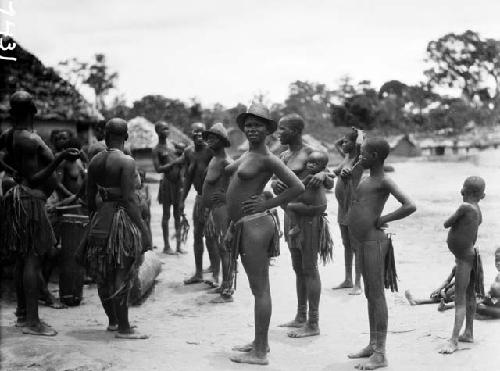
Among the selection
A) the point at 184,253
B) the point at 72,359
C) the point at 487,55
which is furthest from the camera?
the point at 487,55

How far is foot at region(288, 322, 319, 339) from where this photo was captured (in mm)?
5410

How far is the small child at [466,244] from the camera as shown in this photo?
16.1ft

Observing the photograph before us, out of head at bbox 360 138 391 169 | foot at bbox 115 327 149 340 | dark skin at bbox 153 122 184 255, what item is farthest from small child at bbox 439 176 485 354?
dark skin at bbox 153 122 184 255

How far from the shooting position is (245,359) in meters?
4.68

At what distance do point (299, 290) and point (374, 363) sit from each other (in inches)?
51.4

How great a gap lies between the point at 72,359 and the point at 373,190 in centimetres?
240

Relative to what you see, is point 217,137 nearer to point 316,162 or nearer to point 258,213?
point 316,162

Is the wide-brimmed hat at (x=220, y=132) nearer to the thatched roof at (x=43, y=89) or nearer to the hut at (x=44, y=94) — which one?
the hut at (x=44, y=94)

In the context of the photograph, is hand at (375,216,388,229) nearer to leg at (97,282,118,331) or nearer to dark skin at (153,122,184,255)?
leg at (97,282,118,331)

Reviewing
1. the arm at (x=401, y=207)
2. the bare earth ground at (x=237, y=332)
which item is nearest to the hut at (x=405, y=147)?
the bare earth ground at (x=237, y=332)

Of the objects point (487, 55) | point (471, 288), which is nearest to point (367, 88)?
point (487, 55)

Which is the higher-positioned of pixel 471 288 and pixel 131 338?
pixel 471 288

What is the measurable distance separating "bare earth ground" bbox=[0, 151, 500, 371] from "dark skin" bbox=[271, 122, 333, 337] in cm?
20

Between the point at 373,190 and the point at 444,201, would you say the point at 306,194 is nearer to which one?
the point at 373,190
